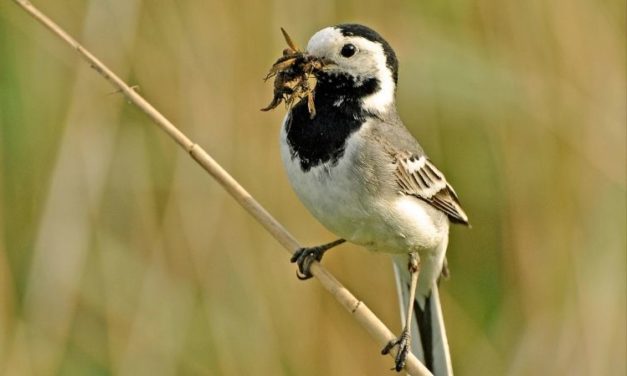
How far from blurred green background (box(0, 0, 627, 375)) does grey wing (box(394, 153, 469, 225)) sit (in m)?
0.53

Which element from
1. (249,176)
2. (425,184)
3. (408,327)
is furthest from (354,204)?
(249,176)

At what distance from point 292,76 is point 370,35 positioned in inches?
13.3

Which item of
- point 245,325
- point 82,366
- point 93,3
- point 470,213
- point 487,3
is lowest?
point 82,366

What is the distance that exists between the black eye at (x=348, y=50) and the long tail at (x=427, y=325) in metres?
0.84

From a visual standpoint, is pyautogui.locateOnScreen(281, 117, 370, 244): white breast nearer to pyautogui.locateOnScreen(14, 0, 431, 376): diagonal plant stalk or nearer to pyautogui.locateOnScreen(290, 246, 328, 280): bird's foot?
pyautogui.locateOnScreen(14, 0, 431, 376): diagonal plant stalk

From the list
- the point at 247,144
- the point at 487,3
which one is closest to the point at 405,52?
the point at 487,3

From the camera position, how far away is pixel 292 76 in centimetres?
360

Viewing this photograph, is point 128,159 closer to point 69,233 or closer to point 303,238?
point 69,233

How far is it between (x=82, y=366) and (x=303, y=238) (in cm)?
104

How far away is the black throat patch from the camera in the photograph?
360 centimetres

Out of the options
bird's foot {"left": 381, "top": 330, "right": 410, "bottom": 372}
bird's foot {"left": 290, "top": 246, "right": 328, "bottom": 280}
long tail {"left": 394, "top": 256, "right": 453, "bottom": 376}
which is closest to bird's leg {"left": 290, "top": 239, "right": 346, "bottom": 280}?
bird's foot {"left": 290, "top": 246, "right": 328, "bottom": 280}

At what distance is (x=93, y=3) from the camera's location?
169 inches

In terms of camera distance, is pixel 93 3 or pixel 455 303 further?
pixel 455 303

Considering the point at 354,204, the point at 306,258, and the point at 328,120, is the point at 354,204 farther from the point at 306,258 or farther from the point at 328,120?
the point at 306,258
